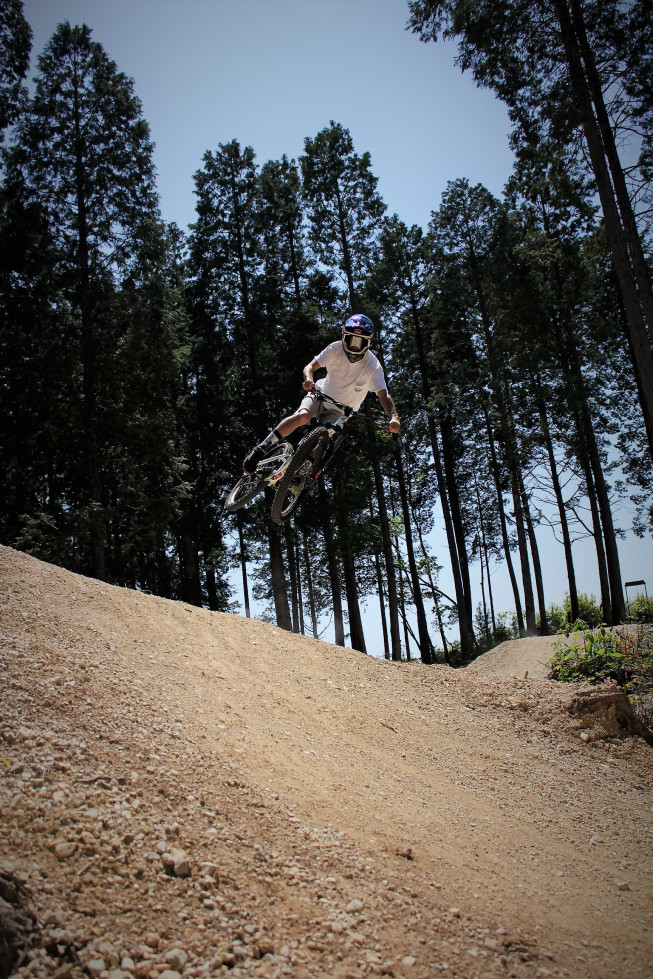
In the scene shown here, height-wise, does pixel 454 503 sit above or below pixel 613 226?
below

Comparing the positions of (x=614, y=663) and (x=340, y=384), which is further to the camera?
(x=614, y=663)

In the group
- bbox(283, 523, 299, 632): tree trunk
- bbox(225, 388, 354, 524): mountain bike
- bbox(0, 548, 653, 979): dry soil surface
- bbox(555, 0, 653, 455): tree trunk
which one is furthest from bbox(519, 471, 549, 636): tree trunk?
bbox(225, 388, 354, 524): mountain bike

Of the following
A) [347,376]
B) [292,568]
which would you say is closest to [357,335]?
→ [347,376]

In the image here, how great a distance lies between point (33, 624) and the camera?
5934 millimetres

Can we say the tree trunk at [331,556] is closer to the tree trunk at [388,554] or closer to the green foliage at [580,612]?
the tree trunk at [388,554]

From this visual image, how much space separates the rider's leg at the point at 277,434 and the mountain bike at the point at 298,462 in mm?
91

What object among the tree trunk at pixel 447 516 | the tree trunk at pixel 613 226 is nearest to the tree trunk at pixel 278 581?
the tree trunk at pixel 447 516

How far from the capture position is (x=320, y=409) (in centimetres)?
785

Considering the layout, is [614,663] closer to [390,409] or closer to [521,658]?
[521,658]

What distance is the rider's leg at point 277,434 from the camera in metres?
7.64

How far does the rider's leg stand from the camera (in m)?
7.64

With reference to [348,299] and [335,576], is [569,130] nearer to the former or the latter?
[348,299]

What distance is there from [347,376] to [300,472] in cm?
149

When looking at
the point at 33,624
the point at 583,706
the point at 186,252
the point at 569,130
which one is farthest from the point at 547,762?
the point at 186,252
